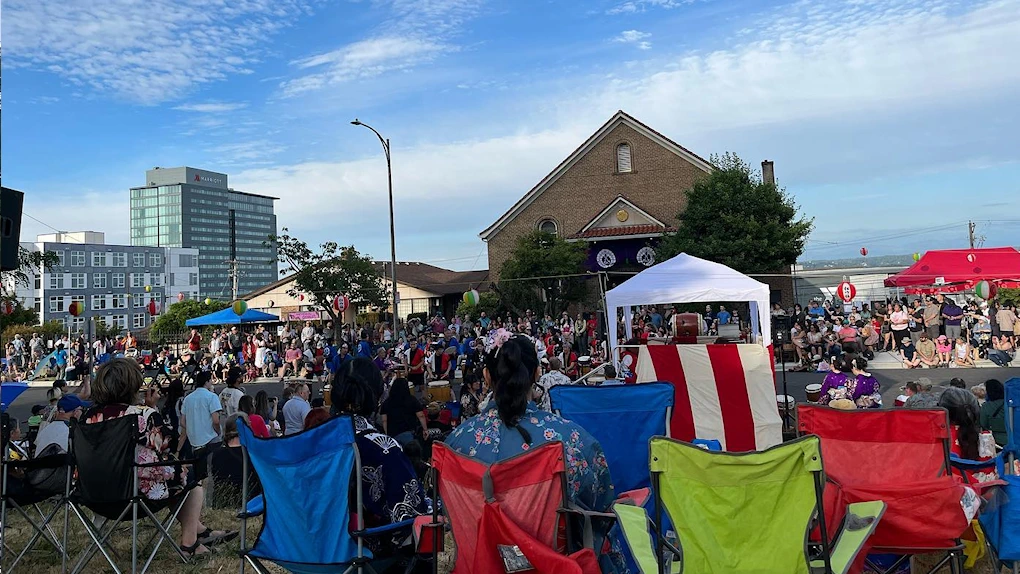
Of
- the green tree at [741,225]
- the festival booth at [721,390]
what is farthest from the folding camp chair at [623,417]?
the green tree at [741,225]

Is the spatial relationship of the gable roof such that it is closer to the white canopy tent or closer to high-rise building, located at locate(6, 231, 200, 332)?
the white canopy tent

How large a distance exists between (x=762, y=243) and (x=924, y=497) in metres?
26.7

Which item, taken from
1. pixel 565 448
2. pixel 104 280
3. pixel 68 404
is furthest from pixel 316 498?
pixel 104 280

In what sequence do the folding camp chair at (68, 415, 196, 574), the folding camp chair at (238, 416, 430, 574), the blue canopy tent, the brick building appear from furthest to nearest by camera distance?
the brick building → the blue canopy tent → the folding camp chair at (68, 415, 196, 574) → the folding camp chair at (238, 416, 430, 574)

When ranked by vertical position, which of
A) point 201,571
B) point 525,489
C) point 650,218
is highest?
point 650,218

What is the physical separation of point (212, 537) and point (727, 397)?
5675 millimetres

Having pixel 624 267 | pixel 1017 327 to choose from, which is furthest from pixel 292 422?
pixel 624 267

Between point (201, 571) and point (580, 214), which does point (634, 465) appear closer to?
point (201, 571)


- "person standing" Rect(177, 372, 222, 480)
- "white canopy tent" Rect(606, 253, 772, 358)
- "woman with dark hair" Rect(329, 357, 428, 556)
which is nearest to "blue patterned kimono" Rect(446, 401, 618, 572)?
"woman with dark hair" Rect(329, 357, 428, 556)

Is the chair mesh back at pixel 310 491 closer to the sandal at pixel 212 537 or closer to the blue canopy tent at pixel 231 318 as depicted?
the sandal at pixel 212 537

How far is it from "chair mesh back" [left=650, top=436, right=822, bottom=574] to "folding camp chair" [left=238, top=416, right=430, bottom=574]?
A: 133 centimetres

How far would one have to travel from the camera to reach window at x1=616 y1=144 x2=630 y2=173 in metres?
36.9

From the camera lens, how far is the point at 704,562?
316cm

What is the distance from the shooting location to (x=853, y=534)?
10.8 feet
